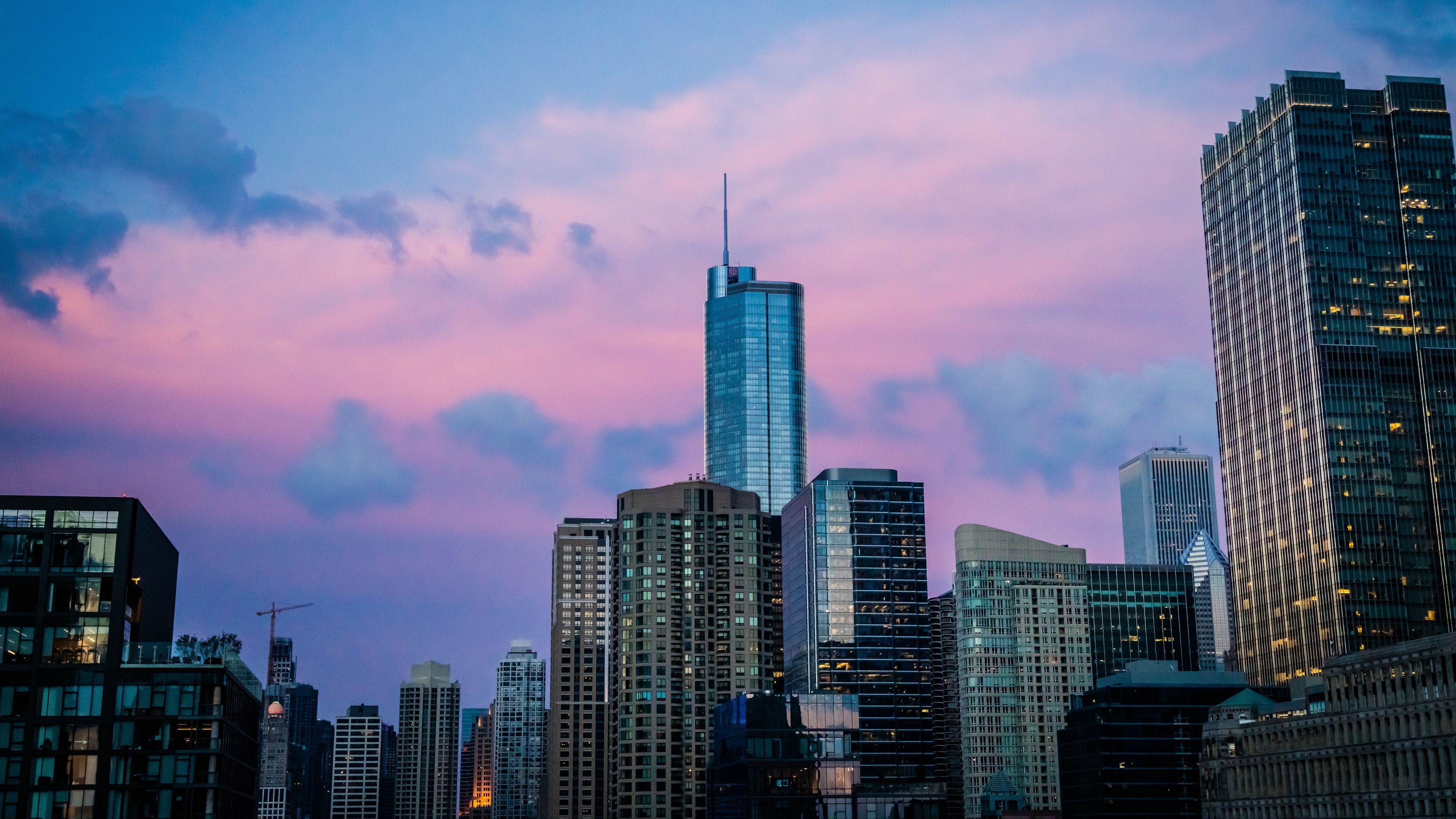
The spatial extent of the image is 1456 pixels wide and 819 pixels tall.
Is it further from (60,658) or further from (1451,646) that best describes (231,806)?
(1451,646)

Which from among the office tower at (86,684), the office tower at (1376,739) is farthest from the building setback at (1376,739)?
the office tower at (86,684)

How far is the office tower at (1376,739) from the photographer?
164 m

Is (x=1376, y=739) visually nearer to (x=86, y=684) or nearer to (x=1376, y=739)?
(x=1376, y=739)

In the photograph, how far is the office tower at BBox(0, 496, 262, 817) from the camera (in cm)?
13038

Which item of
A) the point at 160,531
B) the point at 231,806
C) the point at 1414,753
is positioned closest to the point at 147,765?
the point at 231,806

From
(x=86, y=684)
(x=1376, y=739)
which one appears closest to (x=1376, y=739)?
(x=1376, y=739)

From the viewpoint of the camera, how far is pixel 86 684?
133250 mm

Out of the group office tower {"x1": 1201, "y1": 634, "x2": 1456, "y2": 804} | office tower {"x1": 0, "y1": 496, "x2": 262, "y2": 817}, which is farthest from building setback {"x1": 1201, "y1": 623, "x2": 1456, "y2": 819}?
office tower {"x1": 0, "y1": 496, "x2": 262, "y2": 817}

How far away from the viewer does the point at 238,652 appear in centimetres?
Result: 15612

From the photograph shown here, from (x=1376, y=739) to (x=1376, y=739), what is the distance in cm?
13

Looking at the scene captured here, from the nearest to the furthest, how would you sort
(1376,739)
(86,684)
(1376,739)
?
(86,684) → (1376,739) → (1376,739)

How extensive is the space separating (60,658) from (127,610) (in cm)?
1889

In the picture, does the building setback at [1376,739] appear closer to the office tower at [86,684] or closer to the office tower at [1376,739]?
the office tower at [1376,739]

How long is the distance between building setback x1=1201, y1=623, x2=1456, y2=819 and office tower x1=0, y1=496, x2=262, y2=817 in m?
123
